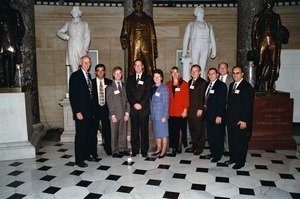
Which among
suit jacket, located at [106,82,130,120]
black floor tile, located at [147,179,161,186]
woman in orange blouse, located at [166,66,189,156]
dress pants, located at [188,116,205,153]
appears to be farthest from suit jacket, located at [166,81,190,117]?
black floor tile, located at [147,179,161,186]

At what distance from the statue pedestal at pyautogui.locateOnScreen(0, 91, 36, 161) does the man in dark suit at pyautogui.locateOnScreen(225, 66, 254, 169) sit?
323 cm

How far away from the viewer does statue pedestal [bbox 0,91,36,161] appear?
435 centimetres

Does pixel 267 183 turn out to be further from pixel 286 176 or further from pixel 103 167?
pixel 103 167

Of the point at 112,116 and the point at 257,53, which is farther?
the point at 257,53

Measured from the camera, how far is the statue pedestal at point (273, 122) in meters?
4.85

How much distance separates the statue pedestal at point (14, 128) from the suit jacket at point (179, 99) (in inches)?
95.1

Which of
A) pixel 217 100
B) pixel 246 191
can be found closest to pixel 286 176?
pixel 246 191

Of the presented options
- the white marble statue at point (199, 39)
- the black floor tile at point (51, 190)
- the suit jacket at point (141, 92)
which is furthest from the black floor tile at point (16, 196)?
the white marble statue at point (199, 39)

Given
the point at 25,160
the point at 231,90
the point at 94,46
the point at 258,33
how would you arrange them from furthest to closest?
the point at 94,46
the point at 258,33
the point at 25,160
the point at 231,90

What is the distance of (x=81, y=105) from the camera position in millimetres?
3910

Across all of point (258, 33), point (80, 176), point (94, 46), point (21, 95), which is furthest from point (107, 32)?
point (80, 176)

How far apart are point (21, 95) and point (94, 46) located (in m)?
3.03

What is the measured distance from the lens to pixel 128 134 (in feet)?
15.6

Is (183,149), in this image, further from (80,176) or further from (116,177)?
(80,176)
